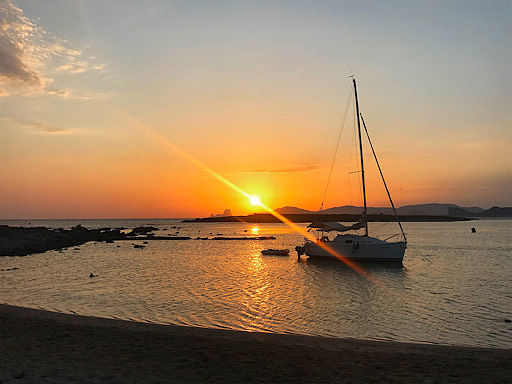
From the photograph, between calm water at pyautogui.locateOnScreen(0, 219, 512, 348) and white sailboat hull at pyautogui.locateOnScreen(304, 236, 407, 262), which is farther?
white sailboat hull at pyautogui.locateOnScreen(304, 236, 407, 262)

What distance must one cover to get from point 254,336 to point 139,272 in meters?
28.1

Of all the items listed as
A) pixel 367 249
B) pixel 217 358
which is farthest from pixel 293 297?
pixel 367 249

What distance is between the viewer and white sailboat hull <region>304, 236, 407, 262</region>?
46531mm

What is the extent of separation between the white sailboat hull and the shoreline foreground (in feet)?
110

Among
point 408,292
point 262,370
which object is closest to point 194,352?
point 262,370

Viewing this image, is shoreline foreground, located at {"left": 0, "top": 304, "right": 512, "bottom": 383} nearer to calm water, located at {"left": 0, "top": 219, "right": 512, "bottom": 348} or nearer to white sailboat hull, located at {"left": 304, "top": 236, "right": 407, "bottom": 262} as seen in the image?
calm water, located at {"left": 0, "top": 219, "right": 512, "bottom": 348}

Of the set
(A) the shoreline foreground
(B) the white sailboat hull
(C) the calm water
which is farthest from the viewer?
(B) the white sailboat hull

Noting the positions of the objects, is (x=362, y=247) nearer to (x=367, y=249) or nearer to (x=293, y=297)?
(x=367, y=249)

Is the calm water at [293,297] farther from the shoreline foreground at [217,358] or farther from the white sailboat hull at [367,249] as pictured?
the shoreline foreground at [217,358]

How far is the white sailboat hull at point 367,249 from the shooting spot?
46531mm

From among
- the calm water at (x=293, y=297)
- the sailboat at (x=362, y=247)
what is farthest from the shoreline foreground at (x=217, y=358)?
the sailboat at (x=362, y=247)

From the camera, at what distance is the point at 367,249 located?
153ft

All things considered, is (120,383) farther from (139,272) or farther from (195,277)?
(139,272)

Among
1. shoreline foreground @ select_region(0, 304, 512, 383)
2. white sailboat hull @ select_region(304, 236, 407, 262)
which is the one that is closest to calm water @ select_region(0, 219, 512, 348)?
white sailboat hull @ select_region(304, 236, 407, 262)
